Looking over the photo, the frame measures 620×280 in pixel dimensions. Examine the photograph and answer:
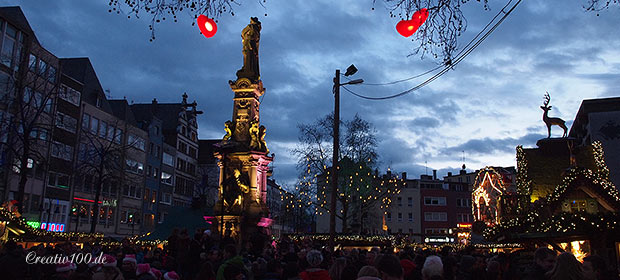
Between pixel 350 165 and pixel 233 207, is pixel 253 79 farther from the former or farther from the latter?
pixel 350 165

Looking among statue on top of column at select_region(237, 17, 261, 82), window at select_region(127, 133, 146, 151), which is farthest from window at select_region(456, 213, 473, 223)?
statue on top of column at select_region(237, 17, 261, 82)

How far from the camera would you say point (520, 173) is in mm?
30016

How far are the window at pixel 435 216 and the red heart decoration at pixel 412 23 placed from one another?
78.0 m

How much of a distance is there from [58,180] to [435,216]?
193 ft

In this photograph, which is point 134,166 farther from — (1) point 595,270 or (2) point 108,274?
(1) point 595,270

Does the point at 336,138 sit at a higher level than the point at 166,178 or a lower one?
lower

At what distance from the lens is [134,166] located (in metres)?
57.1

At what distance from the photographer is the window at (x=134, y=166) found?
2172 inches

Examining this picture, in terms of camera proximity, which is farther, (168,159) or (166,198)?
(168,159)

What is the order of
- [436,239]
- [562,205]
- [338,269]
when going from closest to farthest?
1. [338,269]
2. [562,205]
3. [436,239]

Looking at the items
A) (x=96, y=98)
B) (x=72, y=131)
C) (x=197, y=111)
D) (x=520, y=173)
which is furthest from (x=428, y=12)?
(x=197, y=111)

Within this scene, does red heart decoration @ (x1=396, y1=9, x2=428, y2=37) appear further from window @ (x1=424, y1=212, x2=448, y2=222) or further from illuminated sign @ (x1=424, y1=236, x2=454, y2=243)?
window @ (x1=424, y1=212, x2=448, y2=222)

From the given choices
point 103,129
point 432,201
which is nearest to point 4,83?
point 103,129

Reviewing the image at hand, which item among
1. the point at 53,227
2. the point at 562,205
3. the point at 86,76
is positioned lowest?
the point at 53,227
